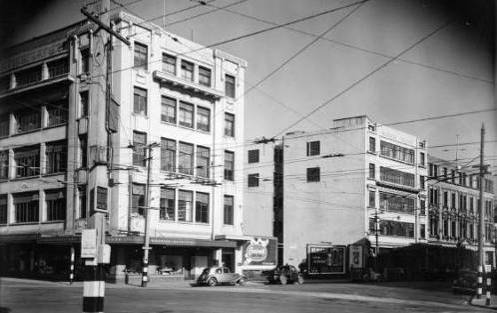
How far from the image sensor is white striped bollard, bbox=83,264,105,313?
40.4ft

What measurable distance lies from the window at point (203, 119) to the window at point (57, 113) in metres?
10.4

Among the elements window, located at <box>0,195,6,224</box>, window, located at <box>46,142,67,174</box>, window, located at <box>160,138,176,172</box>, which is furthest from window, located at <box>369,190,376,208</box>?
window, located at <box>0,195,6,224</box>

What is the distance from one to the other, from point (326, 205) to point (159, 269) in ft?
89.2

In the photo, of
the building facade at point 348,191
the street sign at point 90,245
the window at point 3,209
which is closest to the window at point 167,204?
the window at point 3,209

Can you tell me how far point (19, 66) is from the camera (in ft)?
147

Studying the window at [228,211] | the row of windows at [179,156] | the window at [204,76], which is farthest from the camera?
the window at [228,211]

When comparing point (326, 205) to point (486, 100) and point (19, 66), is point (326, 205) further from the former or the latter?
point (486, 100)

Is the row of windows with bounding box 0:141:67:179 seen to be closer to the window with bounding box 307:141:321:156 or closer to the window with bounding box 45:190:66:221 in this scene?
the window with bounding box 45:190:66:221

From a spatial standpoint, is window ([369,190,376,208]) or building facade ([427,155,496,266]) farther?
window ([369,190,376,208])

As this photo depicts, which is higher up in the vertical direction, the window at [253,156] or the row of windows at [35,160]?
the window at [253,156]

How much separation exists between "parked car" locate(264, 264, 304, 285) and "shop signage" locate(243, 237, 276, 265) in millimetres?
4884

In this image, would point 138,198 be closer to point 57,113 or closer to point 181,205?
point 181,205

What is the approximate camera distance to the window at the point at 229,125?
50.8 m

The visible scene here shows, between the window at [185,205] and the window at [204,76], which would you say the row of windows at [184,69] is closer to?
the window at [204,76]
